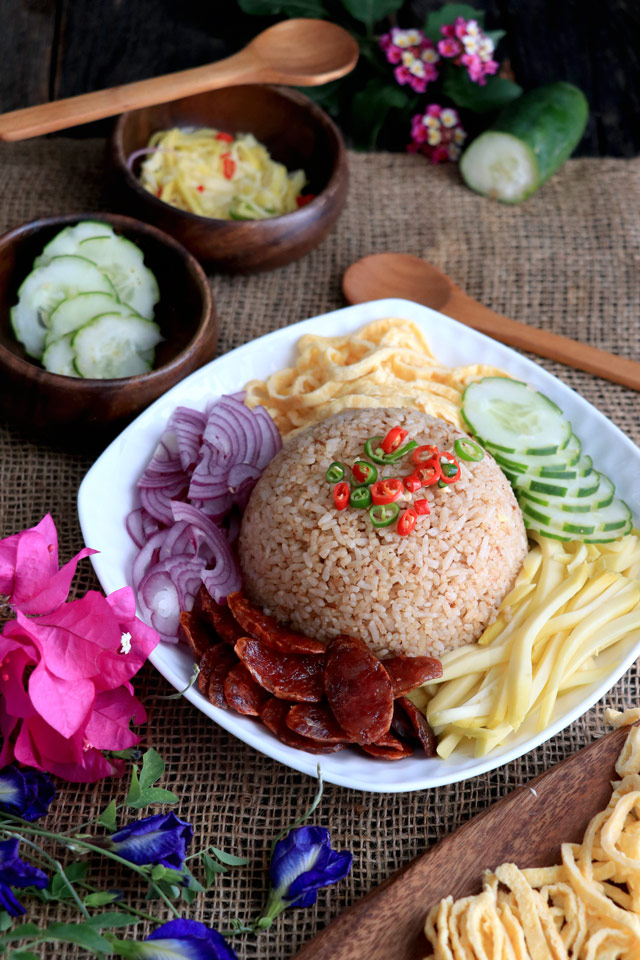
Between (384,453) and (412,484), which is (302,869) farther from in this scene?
(384,453)

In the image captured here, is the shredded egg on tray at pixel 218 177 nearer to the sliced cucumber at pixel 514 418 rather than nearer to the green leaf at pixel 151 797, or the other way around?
the sliced cucumber at pixel 514 418

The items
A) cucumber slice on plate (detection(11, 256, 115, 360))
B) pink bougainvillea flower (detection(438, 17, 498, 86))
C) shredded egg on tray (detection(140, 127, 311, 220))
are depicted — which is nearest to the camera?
cucumber slice on plate (detection(11, 256, 115, 360))

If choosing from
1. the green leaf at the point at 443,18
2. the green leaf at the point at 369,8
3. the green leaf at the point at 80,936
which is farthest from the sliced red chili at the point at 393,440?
the green leaf at the point at 369,8

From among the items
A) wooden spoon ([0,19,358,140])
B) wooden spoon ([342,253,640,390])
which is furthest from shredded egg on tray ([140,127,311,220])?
wooden spoon ([342,253,640,390])

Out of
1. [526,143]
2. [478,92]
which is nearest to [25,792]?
[526,143]

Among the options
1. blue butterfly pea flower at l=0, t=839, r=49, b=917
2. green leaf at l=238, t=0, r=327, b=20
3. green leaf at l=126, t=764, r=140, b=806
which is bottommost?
blue butterfly pea flower at l=0, t=839, r=49, b=917

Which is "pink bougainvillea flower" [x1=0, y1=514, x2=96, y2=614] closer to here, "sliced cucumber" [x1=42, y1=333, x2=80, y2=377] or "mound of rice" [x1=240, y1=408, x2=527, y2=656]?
"mound of rice" [x1=240, y1=408, x2=527, y2=656]

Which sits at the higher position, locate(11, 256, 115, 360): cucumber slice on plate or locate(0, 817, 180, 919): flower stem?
locate(11, 256, 115, 360): cucumber slice on plate
